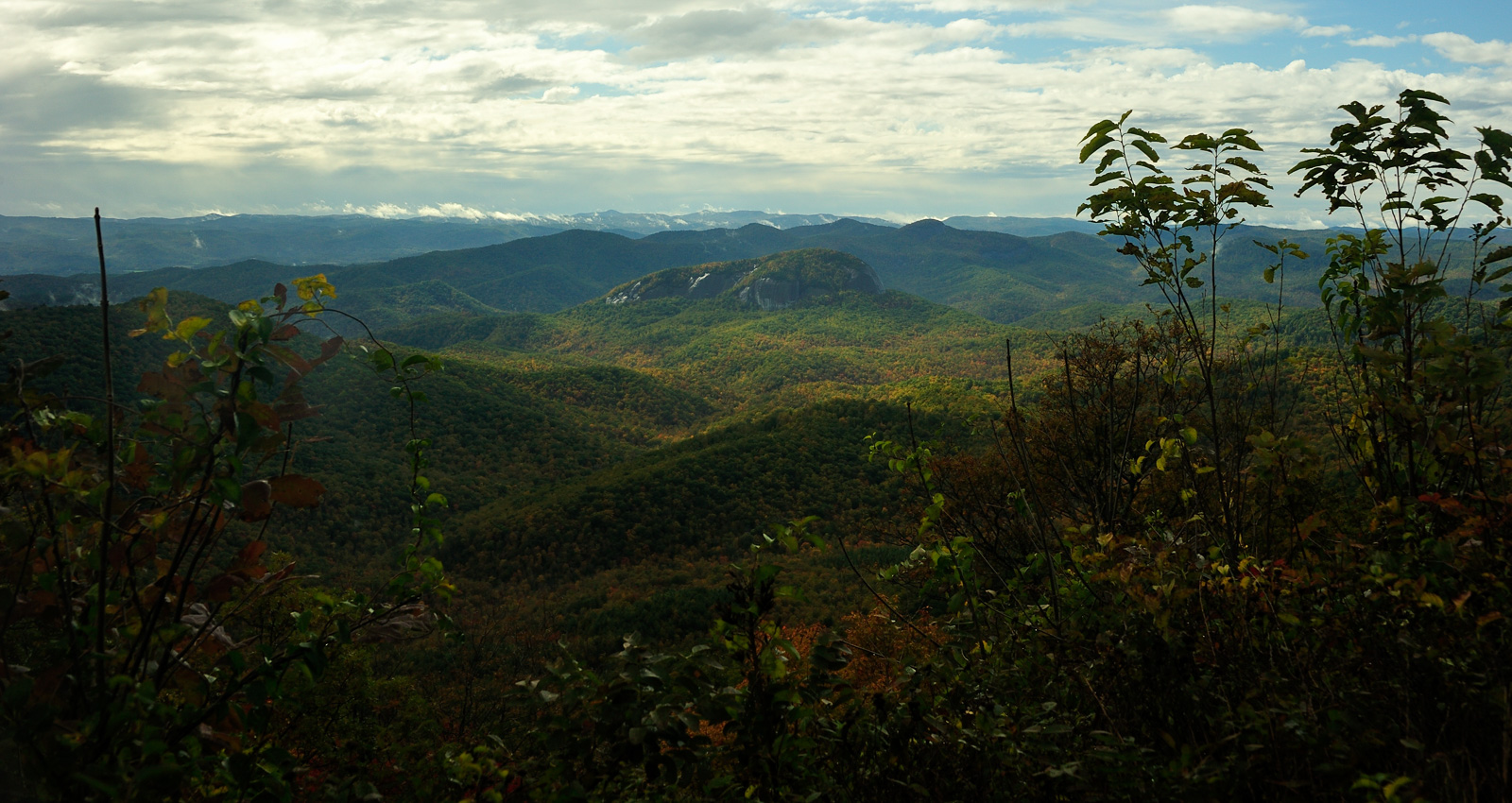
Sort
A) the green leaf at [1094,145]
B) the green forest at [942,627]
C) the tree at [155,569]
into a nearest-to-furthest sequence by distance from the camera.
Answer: the tree at [155,569]
the green forest at [942,627]
the green leaf at [1094,145]

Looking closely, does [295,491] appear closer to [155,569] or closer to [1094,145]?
[155,569]

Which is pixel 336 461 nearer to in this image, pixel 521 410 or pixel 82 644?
pixel 521 410

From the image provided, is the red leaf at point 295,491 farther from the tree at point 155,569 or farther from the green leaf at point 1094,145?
the green leaf at point 1094,145

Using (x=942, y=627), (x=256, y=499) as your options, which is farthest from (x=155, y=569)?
(x=942, y=627)

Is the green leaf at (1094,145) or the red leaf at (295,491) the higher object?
the green leaf at (1094,145)

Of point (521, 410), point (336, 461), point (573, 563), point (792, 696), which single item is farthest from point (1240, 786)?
point (521, 410)

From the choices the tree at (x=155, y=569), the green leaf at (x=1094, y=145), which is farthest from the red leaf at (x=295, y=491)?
the green leaf at (x=1094, y=145)

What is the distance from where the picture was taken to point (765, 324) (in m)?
172

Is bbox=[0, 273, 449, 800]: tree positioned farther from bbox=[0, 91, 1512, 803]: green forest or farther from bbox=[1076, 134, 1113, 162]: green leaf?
bbox=[1076, 134, 1113, 162]: green leaf

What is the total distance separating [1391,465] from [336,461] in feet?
234

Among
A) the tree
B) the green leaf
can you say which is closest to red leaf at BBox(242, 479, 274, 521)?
the tree

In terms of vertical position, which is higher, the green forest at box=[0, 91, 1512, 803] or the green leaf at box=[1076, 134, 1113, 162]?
the green leaf at box=[1076, 134, 1113, 162]

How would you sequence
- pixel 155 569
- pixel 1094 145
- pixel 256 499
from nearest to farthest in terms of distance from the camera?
pixel 256 499 → pixel 155 569 → pixel 1094 145

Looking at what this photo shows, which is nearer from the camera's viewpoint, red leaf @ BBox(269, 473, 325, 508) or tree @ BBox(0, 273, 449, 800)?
tree @ BBox(0, 273, 449, 800)
